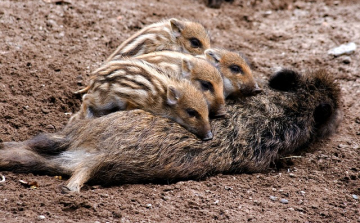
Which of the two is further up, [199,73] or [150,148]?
[199,73]

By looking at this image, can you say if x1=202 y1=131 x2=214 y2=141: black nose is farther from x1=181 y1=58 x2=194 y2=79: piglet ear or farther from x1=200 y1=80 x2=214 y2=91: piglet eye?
x1=181 y1=58 x2=194 y2=79: piglet ear

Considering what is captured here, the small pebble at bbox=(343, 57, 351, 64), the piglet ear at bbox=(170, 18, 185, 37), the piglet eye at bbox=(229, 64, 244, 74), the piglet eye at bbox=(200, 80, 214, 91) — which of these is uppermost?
the piglet ear at bbox=(170, 18, 185, 37)

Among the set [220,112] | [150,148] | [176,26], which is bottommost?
[150,148]

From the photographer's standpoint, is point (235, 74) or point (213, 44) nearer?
point (235, 74)

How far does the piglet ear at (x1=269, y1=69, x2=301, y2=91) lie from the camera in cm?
581

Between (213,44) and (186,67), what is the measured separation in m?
2.31

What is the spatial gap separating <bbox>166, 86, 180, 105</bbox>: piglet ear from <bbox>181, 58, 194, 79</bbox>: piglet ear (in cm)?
43

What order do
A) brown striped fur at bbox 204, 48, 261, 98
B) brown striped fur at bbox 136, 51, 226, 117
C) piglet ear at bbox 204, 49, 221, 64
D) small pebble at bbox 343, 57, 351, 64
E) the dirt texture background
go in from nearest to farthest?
the dirt texture background → brown striped fur at bbox 136, 51, 226, 117 → brown striped fur at bbox 204, 48, 261, 98 → piglet ear at bbox 204, 49, 221, 64 → small pebble at bbox 343, 57, 351, 64

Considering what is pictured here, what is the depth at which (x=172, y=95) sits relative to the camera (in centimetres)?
486

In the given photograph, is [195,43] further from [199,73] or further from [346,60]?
[346,60]

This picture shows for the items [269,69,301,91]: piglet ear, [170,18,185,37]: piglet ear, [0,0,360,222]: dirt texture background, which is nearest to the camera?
[0,0,360,222]: dirt texture background

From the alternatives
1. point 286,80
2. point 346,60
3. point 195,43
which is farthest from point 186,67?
point 346,60

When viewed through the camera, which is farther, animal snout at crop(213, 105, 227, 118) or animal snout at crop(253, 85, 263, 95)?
animal snout at crop(253, 85, 263, 95)

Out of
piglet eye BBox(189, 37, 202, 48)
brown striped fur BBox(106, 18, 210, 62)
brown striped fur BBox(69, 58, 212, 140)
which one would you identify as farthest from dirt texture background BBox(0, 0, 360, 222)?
piglet eye BBox(189, 37, 202, 48)
